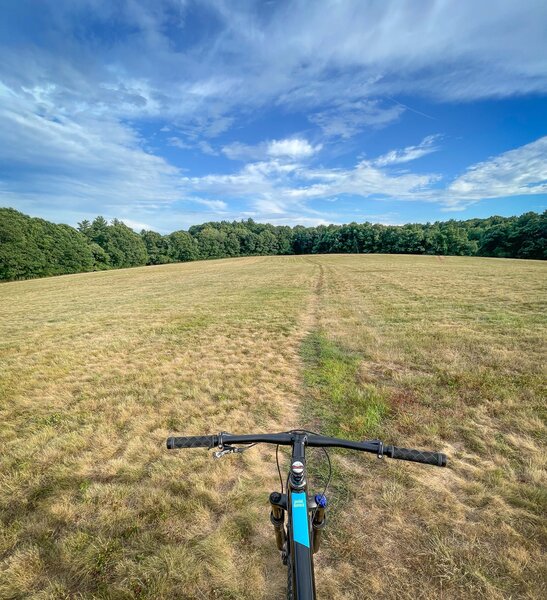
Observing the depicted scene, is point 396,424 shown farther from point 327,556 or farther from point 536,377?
point 536,377

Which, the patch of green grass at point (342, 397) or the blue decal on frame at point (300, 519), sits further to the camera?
the patch of green grass at point (342, 397)

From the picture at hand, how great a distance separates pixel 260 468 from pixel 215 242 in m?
95.9

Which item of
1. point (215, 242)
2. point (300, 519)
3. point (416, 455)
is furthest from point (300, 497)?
point (215, 242)

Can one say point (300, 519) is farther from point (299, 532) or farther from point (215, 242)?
point (215, 242)

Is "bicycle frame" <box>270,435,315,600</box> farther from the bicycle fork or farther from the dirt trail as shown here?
the dirt trail

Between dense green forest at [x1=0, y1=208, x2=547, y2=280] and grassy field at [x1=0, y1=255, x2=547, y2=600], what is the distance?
54.3 meters

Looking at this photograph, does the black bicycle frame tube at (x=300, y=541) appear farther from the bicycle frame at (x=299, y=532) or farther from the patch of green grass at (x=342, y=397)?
the patch of green grass at (x=342, y=397)

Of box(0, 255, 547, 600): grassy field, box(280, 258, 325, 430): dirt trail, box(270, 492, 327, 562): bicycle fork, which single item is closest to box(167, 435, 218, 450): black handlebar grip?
box(270, 492, 327, 562): bicycle fork

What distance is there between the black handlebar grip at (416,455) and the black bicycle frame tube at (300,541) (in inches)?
25.5

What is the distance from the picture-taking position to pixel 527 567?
2.48 meters

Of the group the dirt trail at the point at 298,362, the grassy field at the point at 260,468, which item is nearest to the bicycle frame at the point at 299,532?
the grassy field at the point at 260,468

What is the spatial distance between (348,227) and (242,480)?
100 m

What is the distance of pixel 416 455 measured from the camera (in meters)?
1.92

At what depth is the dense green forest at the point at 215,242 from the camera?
49.5 m
